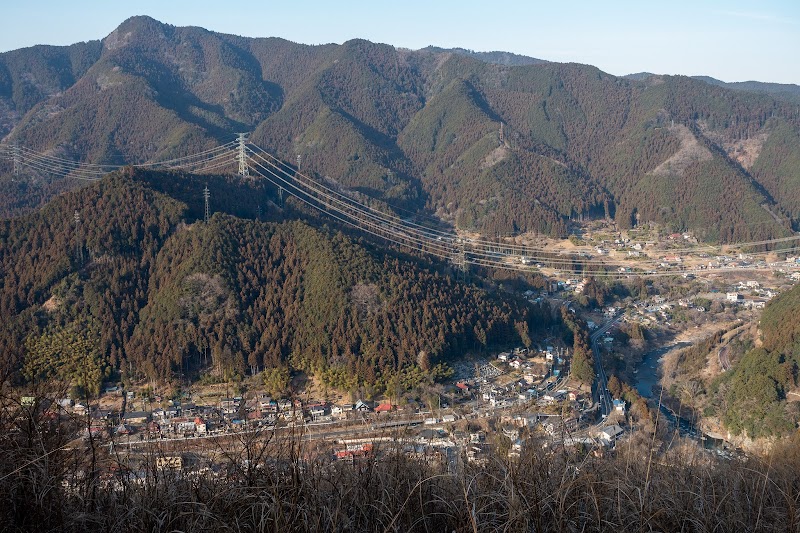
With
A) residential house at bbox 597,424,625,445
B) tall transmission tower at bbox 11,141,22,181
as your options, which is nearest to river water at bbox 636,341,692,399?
residential house at bbox 597,424,625,445

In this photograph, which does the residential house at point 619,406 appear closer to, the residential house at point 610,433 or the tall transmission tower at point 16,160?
the residential house at point 610,433

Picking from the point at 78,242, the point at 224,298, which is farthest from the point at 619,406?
the point at 78,242

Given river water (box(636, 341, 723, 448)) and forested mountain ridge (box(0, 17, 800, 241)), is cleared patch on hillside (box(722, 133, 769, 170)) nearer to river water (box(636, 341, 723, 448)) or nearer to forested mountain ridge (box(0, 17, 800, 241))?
forested mountain ridge (box(0, 17, 800, 241))

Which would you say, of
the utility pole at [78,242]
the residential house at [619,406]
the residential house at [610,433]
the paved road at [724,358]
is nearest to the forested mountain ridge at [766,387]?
the paved road at [724,358]

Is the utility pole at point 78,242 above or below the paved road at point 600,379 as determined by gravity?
above

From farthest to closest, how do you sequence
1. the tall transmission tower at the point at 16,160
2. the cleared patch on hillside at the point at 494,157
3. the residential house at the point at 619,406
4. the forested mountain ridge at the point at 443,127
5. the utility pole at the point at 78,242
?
the cleared patch on hillside at the point at 494,157 → the forested mountain ridge at the point at 443,127 → the tall transmission tower at the point at 16,160 → the utility pole at the point at 78,242 → the residential house at the point at 619,406

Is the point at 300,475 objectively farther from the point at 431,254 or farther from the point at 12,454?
the point at 431,254

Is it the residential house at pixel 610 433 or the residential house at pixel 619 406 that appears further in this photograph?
the residential house at pixel 619 406
